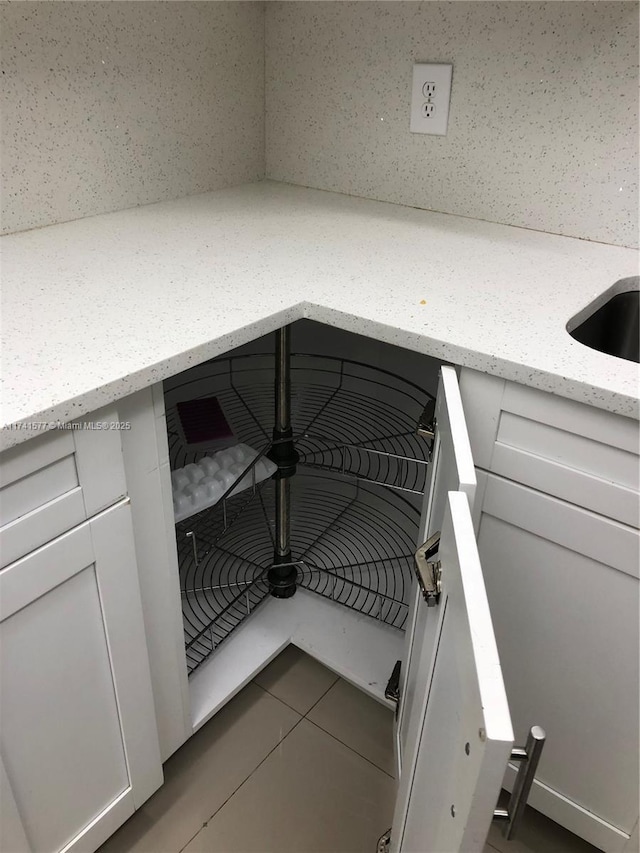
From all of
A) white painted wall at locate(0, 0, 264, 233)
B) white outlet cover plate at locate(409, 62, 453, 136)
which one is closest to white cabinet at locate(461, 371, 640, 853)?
white outlet cover plate at locate(409, 62, 453, 136)

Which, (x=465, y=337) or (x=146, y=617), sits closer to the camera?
(x=465, y=337)

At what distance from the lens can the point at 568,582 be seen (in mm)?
868

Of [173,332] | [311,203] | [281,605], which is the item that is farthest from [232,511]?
[173,332]

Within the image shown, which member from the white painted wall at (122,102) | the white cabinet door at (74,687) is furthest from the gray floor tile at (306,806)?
the white painted wall at (122,102)

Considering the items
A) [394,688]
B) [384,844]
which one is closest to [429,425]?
[394,688]

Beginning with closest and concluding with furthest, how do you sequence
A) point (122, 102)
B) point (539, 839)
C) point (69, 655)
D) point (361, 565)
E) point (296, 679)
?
point (69, 655) → point (539, 839) → point (122, 102) → point (296, 679) → point (361, 565)

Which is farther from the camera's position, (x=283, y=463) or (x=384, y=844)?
(x=283, y=463)

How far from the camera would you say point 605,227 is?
1.22 m

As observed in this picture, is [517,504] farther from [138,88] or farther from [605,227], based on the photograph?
[138,88]

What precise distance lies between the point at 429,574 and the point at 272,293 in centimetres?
47

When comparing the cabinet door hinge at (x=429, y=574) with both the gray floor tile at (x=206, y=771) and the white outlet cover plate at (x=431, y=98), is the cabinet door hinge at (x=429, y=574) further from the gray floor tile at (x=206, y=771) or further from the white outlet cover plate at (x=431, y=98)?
the white outlet cover plate at (x=431, y=98)

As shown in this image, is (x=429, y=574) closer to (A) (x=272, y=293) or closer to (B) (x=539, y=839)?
(A) (x=272, y=293)

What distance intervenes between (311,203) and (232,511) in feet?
2.54

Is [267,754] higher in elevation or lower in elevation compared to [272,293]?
lower
